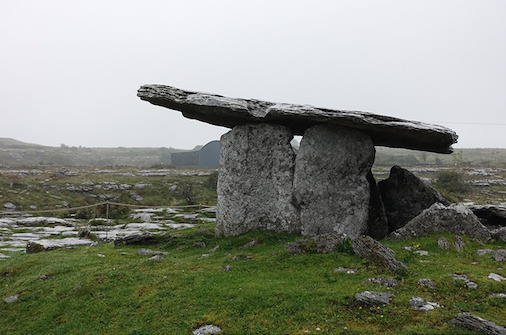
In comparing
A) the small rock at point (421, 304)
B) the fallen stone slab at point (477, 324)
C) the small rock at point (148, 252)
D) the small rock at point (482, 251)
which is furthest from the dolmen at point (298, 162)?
the fallen stone slab at point (477, 324)

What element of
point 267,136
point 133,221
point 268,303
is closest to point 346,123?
point 267,136

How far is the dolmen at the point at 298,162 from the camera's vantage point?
48.4ft

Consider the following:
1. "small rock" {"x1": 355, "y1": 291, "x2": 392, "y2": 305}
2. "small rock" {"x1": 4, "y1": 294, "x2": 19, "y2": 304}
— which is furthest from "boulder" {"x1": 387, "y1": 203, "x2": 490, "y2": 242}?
"small rock" {"x1": 4, "y1": 294, "x2": 19, "y2": 304}

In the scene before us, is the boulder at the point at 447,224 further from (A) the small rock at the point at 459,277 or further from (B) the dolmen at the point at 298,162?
(A) the small rock at the point at 459,277

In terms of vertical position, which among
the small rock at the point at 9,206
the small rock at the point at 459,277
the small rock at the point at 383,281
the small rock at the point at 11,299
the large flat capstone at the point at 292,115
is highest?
the large flat capstone at the point at 292,115

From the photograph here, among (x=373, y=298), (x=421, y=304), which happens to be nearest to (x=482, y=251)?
(x=421, y=304)

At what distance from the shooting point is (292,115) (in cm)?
1455

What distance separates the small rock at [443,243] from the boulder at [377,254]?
2580mm

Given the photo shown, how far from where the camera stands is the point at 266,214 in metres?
15.8

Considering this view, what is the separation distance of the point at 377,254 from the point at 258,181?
7.11 metres

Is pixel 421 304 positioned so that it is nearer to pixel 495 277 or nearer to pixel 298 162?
pixel 495 277

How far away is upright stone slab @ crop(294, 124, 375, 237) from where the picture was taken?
14.9m

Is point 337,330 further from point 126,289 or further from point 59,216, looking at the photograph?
point 59,216

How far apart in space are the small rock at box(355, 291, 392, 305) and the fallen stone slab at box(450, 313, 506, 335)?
55.0 inches
